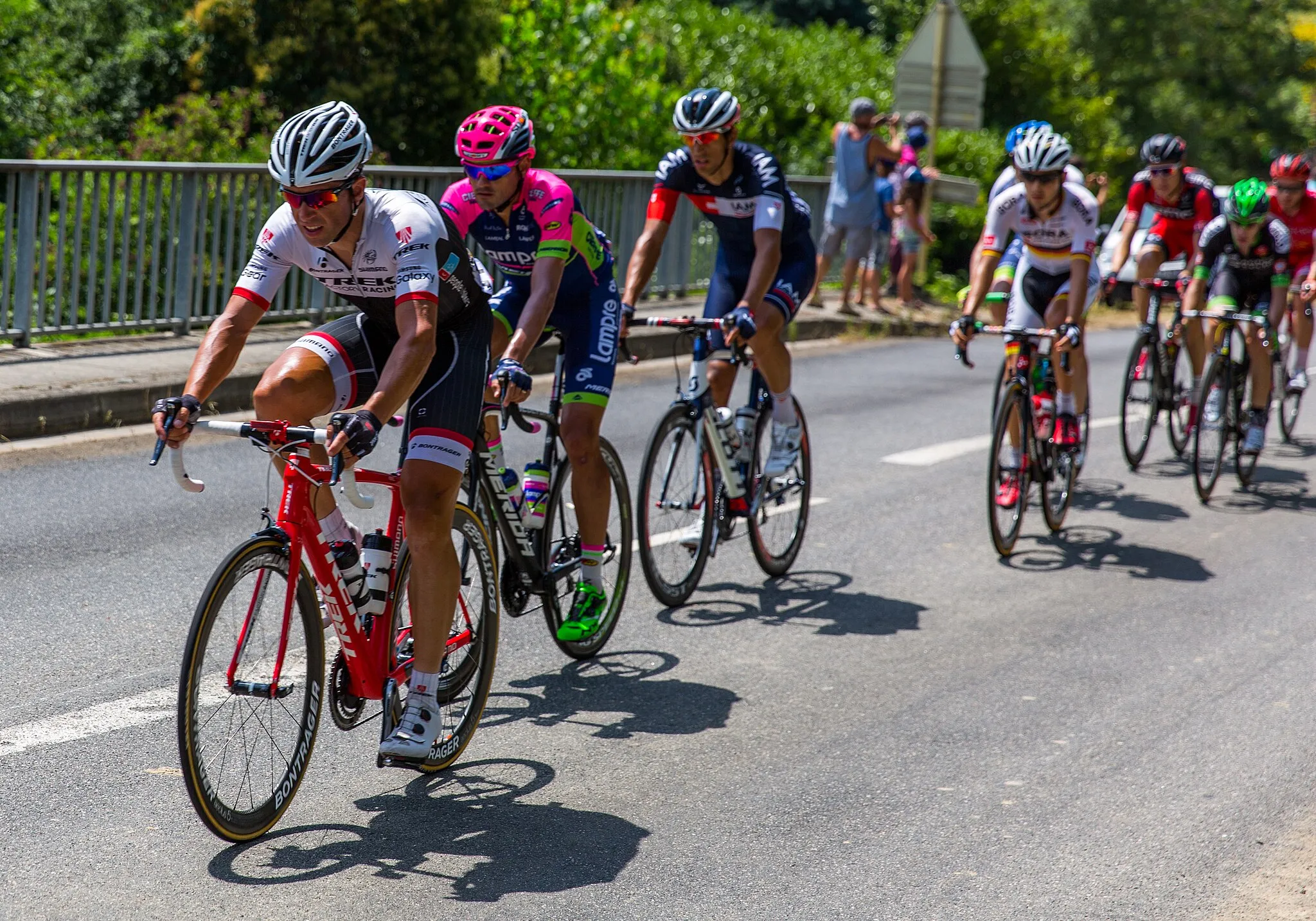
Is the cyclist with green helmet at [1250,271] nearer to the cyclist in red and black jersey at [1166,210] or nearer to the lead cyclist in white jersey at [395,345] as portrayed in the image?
the cyclist in red and black jersey at [1166,210]

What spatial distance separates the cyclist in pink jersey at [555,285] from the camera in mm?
5582

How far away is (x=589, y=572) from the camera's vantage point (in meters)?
6.05

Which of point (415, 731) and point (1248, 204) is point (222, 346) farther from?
point (1248, 204)

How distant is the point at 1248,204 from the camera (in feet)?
33.6

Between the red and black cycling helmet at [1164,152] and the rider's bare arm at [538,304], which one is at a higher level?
the red and black cycling helmet at [1164,152]

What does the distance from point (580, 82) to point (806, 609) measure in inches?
503

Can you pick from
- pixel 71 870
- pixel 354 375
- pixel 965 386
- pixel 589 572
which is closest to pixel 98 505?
pixel 589 572

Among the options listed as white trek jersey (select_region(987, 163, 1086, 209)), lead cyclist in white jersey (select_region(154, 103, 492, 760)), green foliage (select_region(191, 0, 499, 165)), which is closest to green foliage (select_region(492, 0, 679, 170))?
green foliage (select_region(191, 0, 499, 165))

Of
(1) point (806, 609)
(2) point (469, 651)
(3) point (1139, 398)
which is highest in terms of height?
(3) point (1139, 398)

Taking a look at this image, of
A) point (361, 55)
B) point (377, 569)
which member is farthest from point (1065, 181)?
point (361, 55)

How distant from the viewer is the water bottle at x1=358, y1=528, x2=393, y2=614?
448 cm

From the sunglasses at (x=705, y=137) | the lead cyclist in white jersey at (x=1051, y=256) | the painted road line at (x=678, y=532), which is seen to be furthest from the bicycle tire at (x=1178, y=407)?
the sunglasses at (x=705, y=137)

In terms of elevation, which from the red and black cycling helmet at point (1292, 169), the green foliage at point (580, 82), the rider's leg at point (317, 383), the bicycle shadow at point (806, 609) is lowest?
the bicycle shadow at point (806, 609)

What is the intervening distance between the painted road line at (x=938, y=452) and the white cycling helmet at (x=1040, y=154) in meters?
2.67
